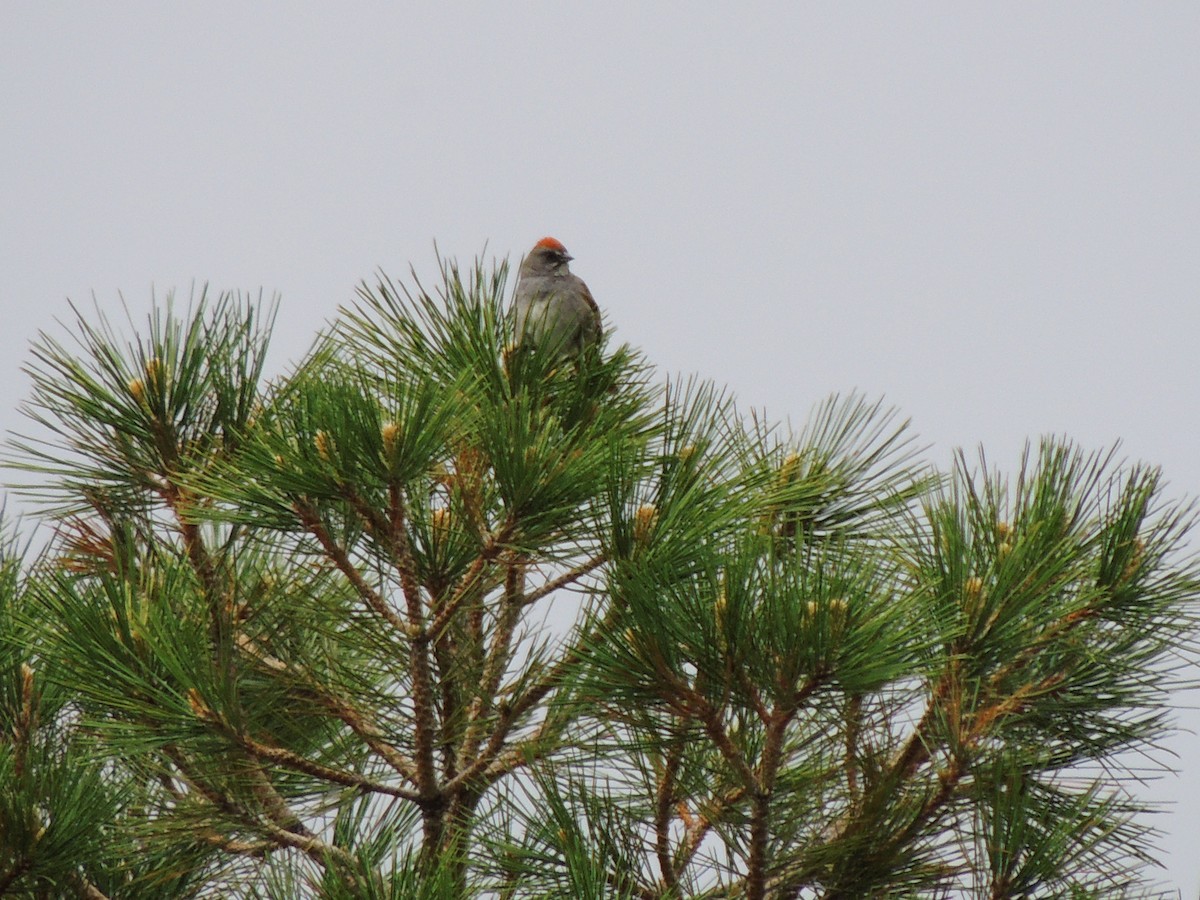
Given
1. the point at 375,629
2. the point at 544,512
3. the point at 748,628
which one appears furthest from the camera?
the point at 375,629

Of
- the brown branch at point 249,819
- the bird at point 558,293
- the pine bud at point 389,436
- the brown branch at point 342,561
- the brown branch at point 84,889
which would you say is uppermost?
the bird at point 558,293

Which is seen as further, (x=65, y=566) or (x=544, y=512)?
(x=65, y=566)

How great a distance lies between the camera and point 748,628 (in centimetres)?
229

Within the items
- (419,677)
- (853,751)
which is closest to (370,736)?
(419,677)

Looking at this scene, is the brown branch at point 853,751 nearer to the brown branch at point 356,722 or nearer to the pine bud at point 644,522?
the pine bud at point 644,522

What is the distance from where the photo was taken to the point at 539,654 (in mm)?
2875

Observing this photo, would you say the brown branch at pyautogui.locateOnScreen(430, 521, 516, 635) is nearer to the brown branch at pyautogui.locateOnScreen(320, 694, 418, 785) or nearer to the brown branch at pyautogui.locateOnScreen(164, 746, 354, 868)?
the brown branch at pyautogui.locateOnScreen(320, 694, 418, 785)

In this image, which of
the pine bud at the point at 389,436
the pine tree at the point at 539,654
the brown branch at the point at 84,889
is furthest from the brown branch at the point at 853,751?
the brown branch at the point at 84,889

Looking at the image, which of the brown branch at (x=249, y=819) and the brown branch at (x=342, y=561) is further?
the brown branch at (x=249, y=819)

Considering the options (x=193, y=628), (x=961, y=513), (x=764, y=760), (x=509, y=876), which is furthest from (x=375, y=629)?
(x=961, y=513)

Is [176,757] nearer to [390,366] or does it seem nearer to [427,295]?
[390,366]

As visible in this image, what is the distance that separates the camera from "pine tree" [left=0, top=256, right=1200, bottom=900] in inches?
95.5

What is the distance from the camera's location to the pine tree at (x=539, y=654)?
243 cm

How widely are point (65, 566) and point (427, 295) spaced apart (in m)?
1.08
